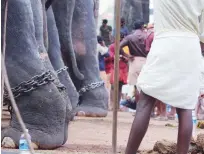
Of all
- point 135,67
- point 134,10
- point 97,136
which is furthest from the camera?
point 134,10

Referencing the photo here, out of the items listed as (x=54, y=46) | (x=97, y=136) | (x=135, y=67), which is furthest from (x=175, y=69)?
(x=135, y=67)

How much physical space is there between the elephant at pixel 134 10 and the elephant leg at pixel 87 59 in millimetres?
11351

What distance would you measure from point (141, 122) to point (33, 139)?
128 centimetres

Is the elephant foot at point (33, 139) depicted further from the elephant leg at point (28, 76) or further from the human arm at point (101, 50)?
the human arm at point (101, 50)

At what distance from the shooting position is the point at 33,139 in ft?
19.2

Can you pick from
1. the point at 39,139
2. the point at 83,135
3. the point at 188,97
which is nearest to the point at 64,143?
the point at 39,139

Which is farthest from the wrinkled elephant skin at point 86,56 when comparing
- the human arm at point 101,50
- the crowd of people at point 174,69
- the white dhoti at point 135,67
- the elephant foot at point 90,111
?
the crowd of people at point 174,69

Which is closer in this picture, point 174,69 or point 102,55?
point 174,69

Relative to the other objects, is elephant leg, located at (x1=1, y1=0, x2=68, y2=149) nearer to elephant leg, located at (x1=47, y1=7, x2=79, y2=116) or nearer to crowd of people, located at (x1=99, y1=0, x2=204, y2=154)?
crowd of people, located at (x1=99, y1=0, x2=204, y2=154)

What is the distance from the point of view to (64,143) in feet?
20.9

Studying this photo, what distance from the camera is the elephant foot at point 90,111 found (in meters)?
10.9

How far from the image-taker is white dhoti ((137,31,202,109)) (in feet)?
15.8

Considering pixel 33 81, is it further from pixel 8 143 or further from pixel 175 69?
pixel 175 69

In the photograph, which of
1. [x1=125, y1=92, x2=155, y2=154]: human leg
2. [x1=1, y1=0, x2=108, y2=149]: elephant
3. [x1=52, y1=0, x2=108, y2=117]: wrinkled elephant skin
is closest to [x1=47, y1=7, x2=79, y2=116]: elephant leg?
[x1=1, y1=0, x2=108, y2=149]: elephant
